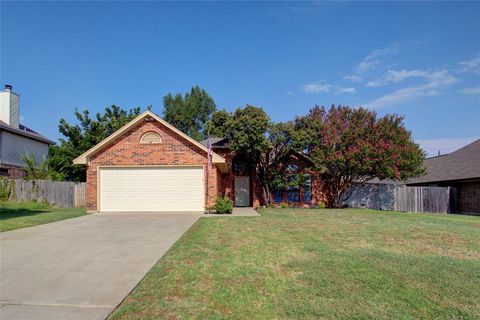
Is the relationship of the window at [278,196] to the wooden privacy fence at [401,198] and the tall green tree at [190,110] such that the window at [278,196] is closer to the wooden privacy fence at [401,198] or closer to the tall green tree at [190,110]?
the wooden privacy fence at [401,198]

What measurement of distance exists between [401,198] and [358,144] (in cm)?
602

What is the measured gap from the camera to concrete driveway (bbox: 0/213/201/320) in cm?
437

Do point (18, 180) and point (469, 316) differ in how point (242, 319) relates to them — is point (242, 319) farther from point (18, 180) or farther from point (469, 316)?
point (18, 180)

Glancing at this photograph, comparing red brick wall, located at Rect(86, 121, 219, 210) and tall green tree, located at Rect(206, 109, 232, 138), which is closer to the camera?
red brick wall, located at Rect(86, 121, 219, 210)

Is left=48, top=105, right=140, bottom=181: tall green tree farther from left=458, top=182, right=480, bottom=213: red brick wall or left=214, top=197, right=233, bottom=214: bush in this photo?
left=458, top=182, right=480, bottom=213: red brick wall

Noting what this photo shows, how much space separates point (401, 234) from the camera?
31.4ft

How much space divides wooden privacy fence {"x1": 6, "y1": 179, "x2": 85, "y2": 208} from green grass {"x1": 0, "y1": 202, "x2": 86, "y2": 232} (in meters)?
0.94

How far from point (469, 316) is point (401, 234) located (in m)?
5.87

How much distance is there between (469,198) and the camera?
24.0m

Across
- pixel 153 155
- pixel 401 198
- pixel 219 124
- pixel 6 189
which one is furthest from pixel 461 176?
pixel 6 189

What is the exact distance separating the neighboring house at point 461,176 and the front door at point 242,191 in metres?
15.1

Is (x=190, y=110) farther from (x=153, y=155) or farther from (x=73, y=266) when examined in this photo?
(x=73, y=266)

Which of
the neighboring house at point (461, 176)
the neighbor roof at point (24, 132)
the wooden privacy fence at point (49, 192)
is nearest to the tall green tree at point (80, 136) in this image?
the neighbor roof at point (24, 132)

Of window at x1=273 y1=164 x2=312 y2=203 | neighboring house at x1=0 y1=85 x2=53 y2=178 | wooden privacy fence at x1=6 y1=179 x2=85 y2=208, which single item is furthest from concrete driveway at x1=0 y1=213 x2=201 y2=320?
neighboring house at x1=0 y1=85 x2=53 y2=178
